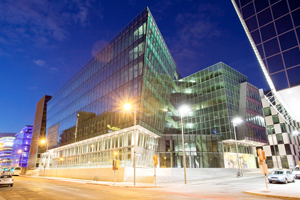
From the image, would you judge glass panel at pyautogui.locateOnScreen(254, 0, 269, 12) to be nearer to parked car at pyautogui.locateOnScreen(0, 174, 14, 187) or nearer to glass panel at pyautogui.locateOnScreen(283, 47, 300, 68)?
glass panel at pyautogui.locateOnScreen(283, 47, 300, 68)

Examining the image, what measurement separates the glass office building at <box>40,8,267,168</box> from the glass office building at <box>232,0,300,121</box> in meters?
19.6

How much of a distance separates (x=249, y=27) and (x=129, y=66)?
24378 millimetres

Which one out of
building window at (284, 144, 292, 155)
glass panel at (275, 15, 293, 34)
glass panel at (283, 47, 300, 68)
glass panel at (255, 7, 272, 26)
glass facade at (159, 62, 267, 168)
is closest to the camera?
glass panel at (283, 47, 300, 68)

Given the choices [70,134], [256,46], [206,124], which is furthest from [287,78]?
[70,134]

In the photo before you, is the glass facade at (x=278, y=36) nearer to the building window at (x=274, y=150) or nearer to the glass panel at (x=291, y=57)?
the glass panel at (x=291, y=57)

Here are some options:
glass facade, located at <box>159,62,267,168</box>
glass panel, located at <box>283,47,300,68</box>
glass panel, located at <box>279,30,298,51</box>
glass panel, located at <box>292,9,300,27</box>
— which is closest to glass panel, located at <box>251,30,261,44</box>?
glass panel, located at <box>279,30,298,51</box>

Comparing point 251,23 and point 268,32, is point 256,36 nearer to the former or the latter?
point 268,32

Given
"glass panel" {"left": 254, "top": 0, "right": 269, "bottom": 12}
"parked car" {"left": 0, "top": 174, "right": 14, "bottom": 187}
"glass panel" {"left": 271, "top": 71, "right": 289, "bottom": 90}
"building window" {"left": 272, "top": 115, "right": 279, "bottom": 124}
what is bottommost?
"parked car" {"left": 0, "top": 174, "right": 14, "bottom": 187}

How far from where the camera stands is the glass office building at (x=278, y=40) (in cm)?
2091

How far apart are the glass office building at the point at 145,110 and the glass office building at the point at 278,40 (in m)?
Answer: 19.6

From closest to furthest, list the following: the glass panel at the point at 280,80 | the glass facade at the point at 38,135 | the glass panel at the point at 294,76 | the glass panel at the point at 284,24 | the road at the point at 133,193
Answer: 1. the road at the point at 133,193
2. the glass panel at the point at 294,76
3. the glass panel at the point at 280,80
4. the glass panel at the point at 284,24
5. the glass facade at the point at 38,135

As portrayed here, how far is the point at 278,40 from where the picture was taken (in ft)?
73.0

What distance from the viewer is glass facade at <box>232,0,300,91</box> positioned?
68.6 ft

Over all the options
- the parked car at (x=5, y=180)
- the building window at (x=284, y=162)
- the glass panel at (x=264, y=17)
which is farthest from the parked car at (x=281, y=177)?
the building window at (x=284, y=162)
